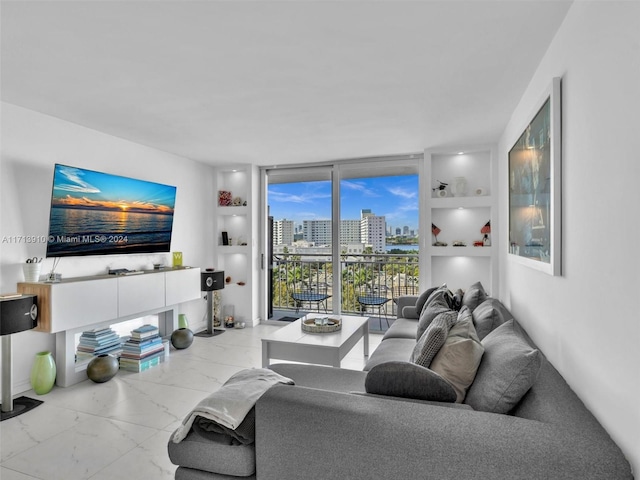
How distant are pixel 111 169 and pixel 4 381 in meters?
2.21

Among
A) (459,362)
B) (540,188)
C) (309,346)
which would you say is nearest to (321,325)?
(309,346)

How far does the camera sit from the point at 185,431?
1.48 metres

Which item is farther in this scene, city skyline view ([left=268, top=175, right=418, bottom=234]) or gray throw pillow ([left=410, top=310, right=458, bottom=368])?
city skyline view ([left=268, top=175, right=418, bottom=234])

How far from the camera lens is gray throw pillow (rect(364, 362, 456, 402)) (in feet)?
4.88

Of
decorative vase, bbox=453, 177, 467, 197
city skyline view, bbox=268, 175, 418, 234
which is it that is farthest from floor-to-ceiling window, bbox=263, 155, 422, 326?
decorative vase, bbox=453, 177, 467, 197

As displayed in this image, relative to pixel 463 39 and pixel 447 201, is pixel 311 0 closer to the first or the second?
pixel 463 39

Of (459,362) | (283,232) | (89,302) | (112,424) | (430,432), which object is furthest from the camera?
(283,232)

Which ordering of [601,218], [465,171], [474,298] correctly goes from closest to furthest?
1. [601,218]
2. [474,298]
3. [465,171]

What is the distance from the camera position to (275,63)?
91.2 inches

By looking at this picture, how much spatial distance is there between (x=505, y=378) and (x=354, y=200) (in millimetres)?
4021

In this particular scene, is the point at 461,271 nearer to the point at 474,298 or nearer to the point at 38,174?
the point at 474,298

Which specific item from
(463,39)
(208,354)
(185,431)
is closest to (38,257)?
(208,354)

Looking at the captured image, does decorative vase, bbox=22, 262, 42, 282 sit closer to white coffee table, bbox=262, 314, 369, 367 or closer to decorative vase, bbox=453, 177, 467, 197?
white coffee table, bbox=262, 314, 369, 367

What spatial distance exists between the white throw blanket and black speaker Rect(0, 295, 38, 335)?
6.70 ft
